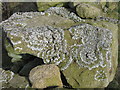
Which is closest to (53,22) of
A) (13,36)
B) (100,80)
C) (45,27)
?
(45,27)

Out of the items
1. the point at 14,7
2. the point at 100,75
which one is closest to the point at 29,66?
the point at 100,75

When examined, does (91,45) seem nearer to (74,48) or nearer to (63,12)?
(74,48)

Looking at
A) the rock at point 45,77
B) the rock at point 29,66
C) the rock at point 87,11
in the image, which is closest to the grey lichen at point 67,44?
the rock at point 45,77

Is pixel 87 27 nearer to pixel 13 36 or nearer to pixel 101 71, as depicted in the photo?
pixel 101 71

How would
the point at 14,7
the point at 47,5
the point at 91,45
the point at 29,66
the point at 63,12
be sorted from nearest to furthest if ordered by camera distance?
the point at 91,45 → the point at 29,66 → the point at 63,12 → the point at 47,5 → the point at 14,7

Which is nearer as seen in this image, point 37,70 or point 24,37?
point 37,70

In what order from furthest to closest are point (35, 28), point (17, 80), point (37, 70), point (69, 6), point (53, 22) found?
point (69, 6) < point (53, 22) < point (35, 28) < point (17, 80) < point (37, 70)
